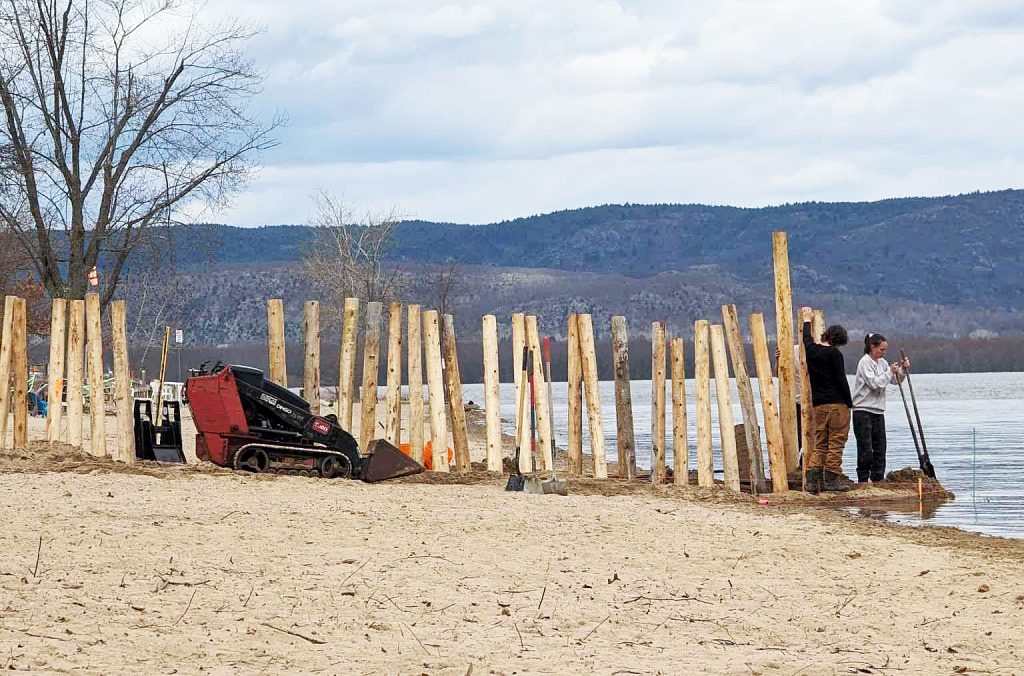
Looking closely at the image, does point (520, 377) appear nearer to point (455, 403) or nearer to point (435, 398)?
point (455, 403)

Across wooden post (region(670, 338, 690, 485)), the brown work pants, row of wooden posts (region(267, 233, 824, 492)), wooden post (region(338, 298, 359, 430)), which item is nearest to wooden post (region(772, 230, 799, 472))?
row of wooden posts (region(267, 233, 824, 492))

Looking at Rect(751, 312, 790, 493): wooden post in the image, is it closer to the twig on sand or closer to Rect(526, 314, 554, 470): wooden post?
Rect(526, 314, 554, 470): wooden post

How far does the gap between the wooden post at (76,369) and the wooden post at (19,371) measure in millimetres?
817

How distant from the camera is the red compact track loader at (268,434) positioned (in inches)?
578

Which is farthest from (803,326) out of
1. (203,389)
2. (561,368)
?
(561,368)

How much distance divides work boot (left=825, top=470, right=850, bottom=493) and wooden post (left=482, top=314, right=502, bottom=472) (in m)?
3.48

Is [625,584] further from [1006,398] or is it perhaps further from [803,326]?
[1006,398]

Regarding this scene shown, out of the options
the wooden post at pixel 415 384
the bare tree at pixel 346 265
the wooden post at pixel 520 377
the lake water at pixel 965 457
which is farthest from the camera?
the bare tree at pixel 346 265

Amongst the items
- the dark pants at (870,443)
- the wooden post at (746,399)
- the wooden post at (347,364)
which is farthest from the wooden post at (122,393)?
the dark pants at (870,443)

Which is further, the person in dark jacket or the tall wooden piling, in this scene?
the tall wooden piling

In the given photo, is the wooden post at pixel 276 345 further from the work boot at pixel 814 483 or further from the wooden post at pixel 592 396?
the work boot at pixel 814 483

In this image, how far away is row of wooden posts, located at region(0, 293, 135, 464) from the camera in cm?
1547

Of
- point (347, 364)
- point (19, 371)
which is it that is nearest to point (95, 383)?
point (19, 371)

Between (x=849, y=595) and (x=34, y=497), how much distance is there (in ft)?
20.7
